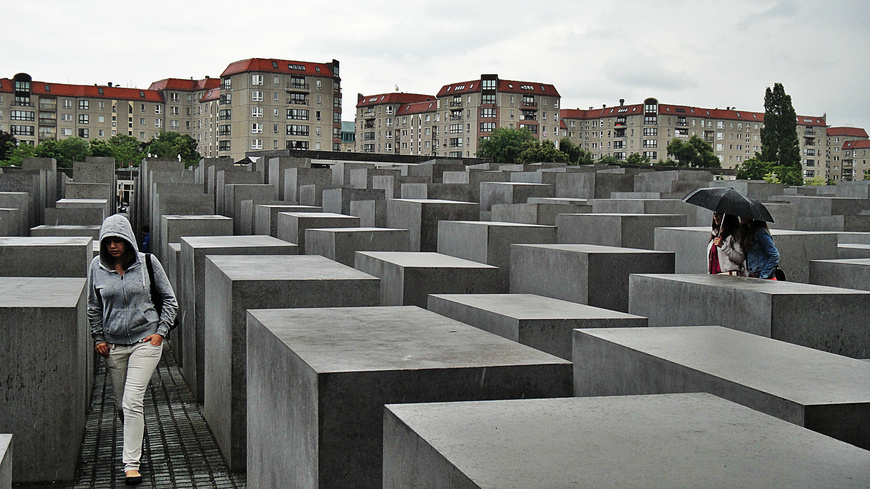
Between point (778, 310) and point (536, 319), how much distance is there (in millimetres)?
1471

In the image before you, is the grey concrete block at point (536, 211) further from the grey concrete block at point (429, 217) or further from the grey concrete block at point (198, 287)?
the grey concrete block at point (198, 287)

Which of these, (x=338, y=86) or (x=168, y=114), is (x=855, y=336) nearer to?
(x=338, y=86)

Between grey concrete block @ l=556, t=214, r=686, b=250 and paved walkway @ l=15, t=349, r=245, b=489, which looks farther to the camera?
grey concrete block @ l=556, t=214, r=686, b=250

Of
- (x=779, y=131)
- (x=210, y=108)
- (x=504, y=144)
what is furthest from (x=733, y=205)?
(x=210, y=108)

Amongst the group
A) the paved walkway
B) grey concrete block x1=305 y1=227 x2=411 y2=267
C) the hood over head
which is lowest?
the paved walkway

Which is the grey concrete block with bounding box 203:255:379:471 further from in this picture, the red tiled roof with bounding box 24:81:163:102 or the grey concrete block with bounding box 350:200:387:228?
the red tiled roof with bounding box 24:81:163:102

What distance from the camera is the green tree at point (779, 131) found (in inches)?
3022

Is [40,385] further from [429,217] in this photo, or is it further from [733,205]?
[429,217]

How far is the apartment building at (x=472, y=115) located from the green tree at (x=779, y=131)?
34720 millimetres

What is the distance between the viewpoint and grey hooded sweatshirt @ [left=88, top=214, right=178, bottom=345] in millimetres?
5703

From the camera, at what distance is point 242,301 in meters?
5.75

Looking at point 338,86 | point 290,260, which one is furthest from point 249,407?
point 338,86

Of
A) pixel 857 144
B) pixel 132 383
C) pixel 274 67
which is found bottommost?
pixel 132 383

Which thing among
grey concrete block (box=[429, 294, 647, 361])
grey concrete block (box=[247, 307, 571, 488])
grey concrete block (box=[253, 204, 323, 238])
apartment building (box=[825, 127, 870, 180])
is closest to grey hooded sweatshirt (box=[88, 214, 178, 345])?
grey concrete block (box=[247, 307, 571, 488])
